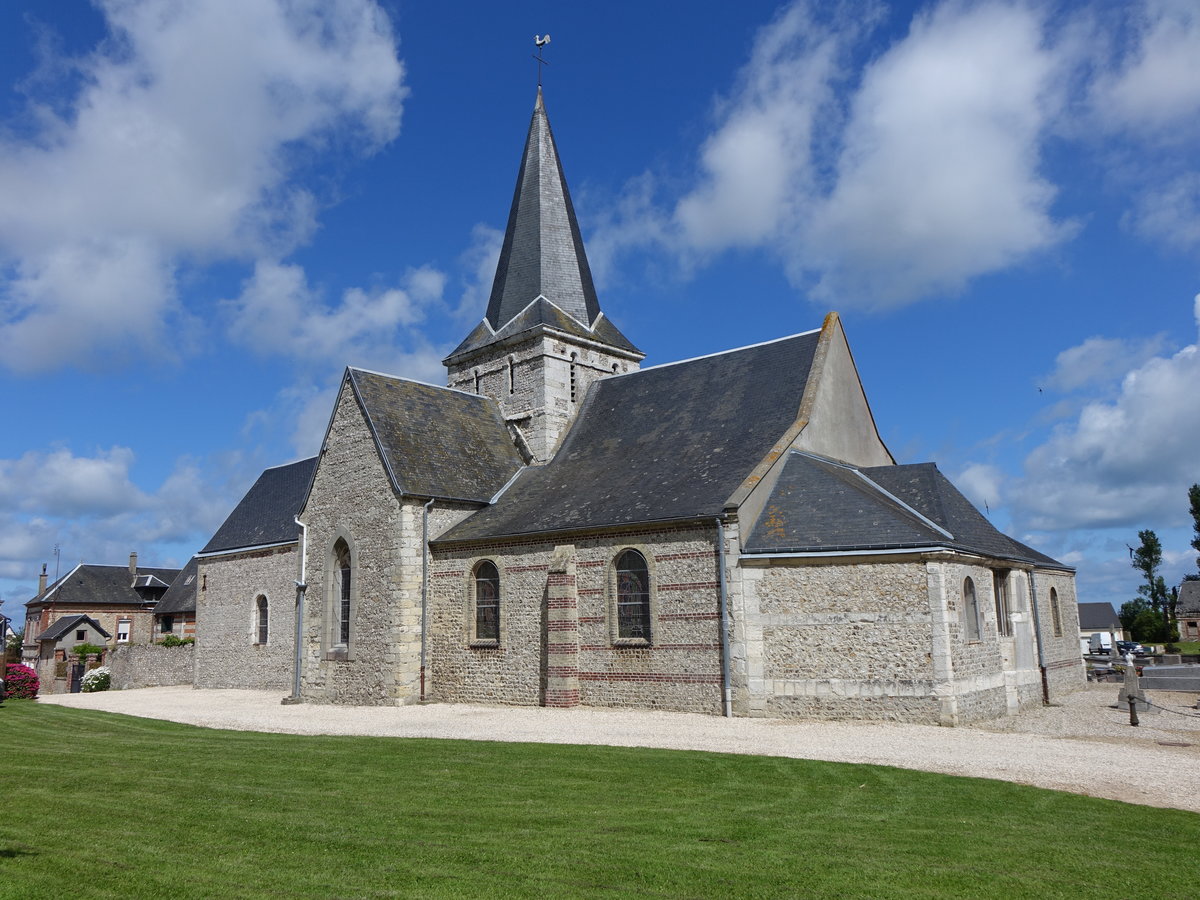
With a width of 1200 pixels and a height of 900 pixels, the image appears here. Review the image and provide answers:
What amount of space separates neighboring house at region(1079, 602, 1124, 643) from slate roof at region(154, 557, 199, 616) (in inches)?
2215

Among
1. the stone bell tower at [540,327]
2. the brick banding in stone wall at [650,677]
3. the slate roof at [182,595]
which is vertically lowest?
the brick banding in stone wall at [650,677]

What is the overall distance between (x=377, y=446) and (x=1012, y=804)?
16732 millimetres

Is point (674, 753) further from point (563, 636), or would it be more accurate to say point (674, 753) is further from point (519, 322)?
point (519, 322)

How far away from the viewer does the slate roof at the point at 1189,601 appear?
66812mm

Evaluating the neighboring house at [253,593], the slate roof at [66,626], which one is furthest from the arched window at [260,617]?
the slate roof at [66,626]

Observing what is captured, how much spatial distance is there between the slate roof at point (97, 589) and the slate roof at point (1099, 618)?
6192 cm

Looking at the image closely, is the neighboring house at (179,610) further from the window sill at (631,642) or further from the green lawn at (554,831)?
the green lawn at (554,831)

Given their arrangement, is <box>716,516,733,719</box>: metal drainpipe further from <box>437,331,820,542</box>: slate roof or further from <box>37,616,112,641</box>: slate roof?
<box>37,616,112,641</box>: slate roof

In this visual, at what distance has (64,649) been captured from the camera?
45406 mm

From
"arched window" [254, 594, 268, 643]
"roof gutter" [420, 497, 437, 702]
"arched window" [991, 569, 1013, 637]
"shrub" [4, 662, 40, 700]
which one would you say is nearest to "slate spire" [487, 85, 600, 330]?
"roof gutter" [420, 497, 437, 702]

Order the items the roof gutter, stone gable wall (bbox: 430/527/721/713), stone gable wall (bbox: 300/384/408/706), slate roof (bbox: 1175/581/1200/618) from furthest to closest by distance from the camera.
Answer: slate roof (bbox: 1175/581/1200/618)
stone gable wall (bbox: 300/384/408/706)
the roof gutter
stone gable wall (bbox: 430/527/721/713)

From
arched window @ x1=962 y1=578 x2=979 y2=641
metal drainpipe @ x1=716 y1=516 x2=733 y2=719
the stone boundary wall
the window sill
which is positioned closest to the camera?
arched window @ x1=962 y1=578 x2=979 y2=641

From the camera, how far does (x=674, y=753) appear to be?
40.0 feet

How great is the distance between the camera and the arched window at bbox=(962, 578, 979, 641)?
16364 mm
